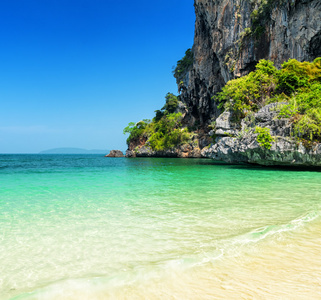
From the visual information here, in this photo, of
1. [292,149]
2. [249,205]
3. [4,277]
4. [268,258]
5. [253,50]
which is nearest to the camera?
[4,277]

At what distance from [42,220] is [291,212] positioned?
5.85m

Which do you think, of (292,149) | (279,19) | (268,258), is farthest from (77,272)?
(279,19)

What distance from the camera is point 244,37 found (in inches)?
1176

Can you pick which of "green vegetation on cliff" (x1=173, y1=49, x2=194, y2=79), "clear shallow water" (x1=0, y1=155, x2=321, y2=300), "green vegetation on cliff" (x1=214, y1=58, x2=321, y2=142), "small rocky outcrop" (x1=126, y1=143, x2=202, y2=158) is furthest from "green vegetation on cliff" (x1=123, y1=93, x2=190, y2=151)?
"clear shallow water" (x1=0, y1=155, x2=321, y2=300)

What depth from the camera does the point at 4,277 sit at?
2816 mm

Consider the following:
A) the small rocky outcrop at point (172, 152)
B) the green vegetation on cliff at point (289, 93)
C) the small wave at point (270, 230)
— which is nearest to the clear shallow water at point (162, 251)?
the small wave at point (270, 230)

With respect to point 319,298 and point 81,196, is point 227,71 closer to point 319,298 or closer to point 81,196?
point 81,196

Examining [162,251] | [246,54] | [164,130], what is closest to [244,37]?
[246,54]

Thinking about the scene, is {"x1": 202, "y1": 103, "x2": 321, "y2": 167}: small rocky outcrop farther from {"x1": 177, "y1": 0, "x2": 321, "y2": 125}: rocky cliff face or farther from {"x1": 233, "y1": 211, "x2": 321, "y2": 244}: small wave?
{"x1": 233, "y1": 211, "x2": 321, "y2": 244}: small wave

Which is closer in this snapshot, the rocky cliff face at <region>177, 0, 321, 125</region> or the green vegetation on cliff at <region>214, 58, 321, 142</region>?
the green vegetation on cliff at <region>214, 58, 321, 142</region>

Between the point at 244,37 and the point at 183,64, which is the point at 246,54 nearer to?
the point at 244,37

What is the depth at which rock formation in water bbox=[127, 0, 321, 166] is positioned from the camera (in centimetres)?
1742

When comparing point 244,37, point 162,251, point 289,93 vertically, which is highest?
point 244,37

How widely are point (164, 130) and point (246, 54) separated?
2582 cm
